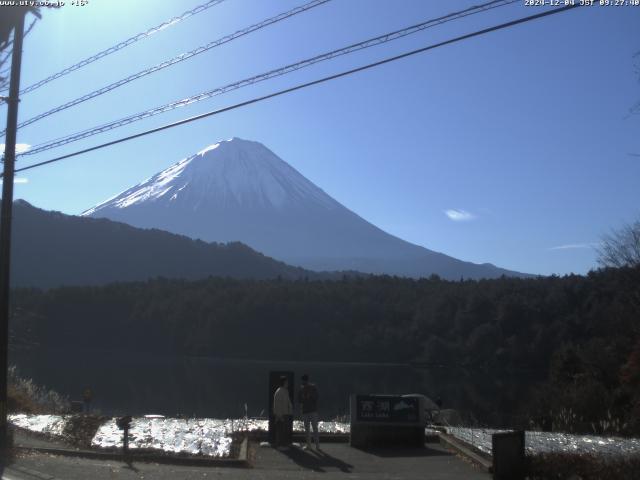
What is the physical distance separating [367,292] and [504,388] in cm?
3793

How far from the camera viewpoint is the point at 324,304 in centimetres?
8944

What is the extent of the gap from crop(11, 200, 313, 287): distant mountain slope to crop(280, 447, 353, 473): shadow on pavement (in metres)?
118

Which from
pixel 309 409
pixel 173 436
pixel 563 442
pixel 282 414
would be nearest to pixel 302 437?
pixel 309 409

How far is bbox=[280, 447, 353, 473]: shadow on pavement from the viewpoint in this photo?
11992 mm

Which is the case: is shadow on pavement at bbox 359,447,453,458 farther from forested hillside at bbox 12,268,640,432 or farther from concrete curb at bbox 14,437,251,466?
forested hillside at bbox 12,268,640,432

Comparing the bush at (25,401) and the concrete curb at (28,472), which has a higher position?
the bush at (25,401)

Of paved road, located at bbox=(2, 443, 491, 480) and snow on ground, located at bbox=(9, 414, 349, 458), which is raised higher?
snow on ground, located at bbox=(9, 414, 349, 458)

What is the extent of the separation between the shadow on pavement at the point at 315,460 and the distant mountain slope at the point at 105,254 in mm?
118403

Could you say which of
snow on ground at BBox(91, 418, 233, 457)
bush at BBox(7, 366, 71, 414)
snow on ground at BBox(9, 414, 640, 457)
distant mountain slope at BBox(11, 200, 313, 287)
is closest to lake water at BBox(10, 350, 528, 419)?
bush at BBox(7, 366, 71, 414)

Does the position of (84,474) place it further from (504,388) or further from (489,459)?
(504,388)

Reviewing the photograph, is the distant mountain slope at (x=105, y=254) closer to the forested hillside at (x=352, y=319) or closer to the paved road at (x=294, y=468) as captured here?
the forested hillside at (x=352, y=319)

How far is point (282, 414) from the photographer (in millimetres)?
13469

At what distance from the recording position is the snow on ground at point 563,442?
1288cm

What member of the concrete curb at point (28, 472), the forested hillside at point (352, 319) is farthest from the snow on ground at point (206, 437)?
the forested hillside at point (352, 319)
